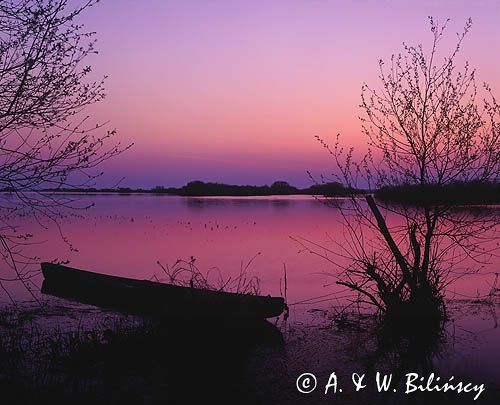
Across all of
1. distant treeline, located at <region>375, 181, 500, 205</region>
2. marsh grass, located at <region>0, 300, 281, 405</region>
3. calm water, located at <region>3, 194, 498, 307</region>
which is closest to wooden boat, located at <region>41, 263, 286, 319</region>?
marsh grass, located at <region>0, 300, 281, 405</region>

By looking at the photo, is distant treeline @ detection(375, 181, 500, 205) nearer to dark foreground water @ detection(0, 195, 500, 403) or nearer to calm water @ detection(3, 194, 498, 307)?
dark foreground water @ detection(0, 195, 500, 403)

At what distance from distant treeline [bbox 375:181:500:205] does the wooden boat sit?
143 inches

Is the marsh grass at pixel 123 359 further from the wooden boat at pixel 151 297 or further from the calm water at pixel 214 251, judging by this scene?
the calm water at pixel 214 251

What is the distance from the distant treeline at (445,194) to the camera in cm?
1123

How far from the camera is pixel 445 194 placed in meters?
11.7

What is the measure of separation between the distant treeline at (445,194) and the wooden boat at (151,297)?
3.63 meters

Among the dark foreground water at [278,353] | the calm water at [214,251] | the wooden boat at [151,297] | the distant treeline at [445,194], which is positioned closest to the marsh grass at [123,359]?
the dark foreground water at [278,353]

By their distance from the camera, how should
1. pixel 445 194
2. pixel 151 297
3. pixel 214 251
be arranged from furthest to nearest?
1. pixel 214 251
2. pixel 151 297
3. pixel 445 194

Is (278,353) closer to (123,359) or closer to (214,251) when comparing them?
(123,359)

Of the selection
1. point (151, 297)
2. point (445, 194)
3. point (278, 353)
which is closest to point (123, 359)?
point (278, 353)

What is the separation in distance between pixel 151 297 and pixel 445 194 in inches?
311

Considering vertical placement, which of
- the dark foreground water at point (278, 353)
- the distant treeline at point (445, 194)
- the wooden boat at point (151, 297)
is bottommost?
the dark foreground water at point (278, 353)

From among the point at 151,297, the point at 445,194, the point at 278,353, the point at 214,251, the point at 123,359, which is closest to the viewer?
the point at 123,359

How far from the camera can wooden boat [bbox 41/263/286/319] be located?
11.4 meters
